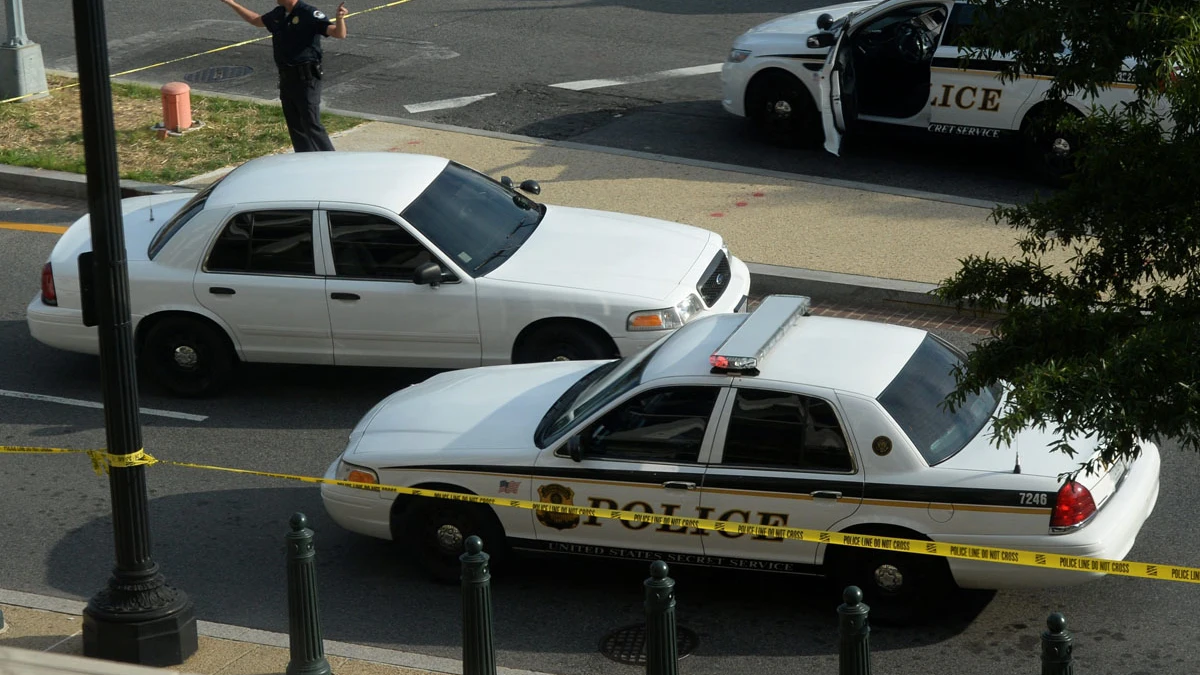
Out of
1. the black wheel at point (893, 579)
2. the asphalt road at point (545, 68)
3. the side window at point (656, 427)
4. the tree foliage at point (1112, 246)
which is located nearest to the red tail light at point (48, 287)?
the side window at point (656, 427)

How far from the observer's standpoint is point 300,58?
48.5ft

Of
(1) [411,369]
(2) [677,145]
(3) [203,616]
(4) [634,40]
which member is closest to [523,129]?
(2) [677,145]

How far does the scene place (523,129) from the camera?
17.0 m

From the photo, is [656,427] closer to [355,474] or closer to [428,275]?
[355,474]

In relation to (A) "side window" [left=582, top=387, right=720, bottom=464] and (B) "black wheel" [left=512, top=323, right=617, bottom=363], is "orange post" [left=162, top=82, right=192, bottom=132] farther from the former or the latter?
(A) "side window" [left=582, top=387, right=720, bottom=464]

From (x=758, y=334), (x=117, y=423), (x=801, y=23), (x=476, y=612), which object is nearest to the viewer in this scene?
(x=476, y=612)

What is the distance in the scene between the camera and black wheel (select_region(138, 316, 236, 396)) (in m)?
11.1

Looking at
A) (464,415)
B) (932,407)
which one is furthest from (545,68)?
(932,407)

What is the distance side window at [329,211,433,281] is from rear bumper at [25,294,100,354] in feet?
6.20

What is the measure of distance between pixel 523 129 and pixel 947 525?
33.1ft

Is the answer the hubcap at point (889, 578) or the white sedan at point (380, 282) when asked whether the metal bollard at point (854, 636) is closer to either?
the hubcap at point (889, 578)

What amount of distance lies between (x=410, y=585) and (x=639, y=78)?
442 inches

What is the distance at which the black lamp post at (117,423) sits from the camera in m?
7.18

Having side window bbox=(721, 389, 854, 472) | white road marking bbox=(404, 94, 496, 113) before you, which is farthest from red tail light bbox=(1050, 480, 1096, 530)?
white road marking bbox=(404, 94, 496, 113)
